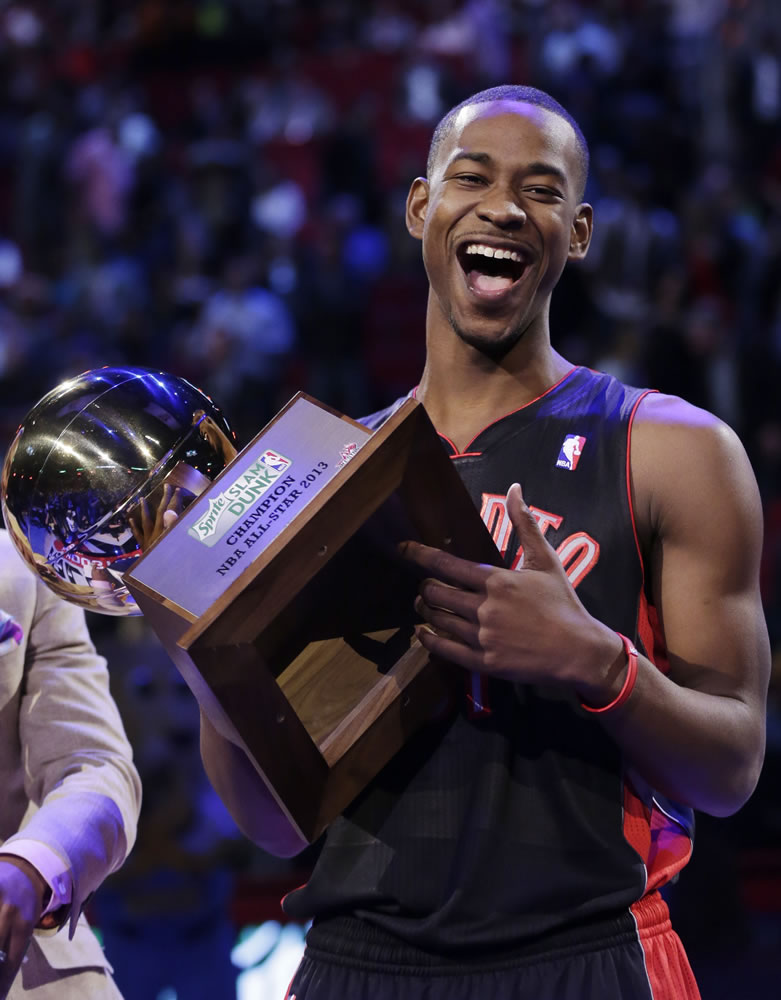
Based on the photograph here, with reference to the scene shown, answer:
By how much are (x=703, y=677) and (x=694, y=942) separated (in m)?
2.88

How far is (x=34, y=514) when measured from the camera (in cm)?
194

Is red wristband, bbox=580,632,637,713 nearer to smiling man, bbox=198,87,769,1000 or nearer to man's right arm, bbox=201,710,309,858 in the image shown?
smiling man, bbox=198,87,769,1000

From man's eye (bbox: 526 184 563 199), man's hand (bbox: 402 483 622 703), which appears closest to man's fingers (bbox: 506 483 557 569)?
man's hand (bbox: 402 483 622 703)

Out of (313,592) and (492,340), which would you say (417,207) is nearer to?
(492,340)

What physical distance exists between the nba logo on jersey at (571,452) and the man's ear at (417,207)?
0.54m

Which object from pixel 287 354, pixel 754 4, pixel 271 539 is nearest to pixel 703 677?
pixel 271 539

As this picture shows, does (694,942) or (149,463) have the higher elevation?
(149,463)

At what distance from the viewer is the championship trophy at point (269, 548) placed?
164cm

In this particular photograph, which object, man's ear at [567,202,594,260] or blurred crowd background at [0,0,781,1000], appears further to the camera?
blurred crowd background at [0,0,781,1000]

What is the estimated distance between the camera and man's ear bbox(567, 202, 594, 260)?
2.25 metres

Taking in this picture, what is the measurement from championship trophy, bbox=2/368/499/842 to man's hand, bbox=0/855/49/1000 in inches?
15.8

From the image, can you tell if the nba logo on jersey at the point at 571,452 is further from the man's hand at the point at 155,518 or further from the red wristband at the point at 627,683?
the man's hand at the point at 155,518

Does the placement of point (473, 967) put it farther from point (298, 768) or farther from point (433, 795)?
point (298, 768)

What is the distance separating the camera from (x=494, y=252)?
2104mm
